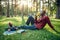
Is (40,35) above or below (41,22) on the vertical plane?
below

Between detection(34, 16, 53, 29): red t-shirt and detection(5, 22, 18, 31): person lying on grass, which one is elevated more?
detection(34, 16, 53, 29): red t-shirt

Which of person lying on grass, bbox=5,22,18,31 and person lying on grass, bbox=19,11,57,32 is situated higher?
person lying on grass, bbox=19,11,57,32

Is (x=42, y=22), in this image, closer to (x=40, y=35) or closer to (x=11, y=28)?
(x=40, y=35)

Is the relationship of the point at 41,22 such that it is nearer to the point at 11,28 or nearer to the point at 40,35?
the point at 40,35

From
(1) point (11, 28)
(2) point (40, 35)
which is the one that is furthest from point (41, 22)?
(1) point (11, 28)

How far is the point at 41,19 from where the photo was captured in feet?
8.29

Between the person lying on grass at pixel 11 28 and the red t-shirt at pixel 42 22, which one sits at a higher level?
the red t-shirt at pixel 42 22

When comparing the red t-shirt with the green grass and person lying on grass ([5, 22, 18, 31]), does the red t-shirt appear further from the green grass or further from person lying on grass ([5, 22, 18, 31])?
person lying on grass ([5, 22, 18, 31])

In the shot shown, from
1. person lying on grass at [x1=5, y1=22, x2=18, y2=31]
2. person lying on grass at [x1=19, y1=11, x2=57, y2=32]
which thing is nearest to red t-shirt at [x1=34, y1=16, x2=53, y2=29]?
person lying on grass at [x1=19, y1=11, x2=57, y2=32]

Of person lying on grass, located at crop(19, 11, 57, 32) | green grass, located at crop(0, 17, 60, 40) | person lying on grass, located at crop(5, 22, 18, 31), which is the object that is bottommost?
green grass, located at crop(0, 17, 60, 40)

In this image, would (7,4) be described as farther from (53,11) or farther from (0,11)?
(53,11)

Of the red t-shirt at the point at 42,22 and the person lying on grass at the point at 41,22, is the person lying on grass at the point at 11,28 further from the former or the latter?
the red t-shirt at the point at 42,22

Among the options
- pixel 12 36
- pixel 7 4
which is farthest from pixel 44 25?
pixel 7 4

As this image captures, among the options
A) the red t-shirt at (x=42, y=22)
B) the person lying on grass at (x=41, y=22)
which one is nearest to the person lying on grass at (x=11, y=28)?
the person lying on grass at (x=41, y=22)
